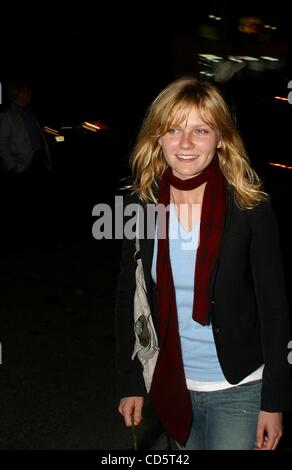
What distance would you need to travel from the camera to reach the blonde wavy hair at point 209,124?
2199mm

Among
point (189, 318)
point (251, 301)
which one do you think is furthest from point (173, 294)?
point (251, 301)

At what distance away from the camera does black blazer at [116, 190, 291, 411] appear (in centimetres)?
212

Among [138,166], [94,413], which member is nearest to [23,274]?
[94,413]

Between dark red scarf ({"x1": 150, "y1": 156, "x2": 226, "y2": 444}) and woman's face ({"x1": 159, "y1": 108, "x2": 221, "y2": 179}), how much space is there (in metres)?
0.04

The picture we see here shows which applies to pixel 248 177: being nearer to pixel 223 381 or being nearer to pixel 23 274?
pixel 223 381

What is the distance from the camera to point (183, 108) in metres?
2.21

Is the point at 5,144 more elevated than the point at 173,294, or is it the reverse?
the point at 5,144

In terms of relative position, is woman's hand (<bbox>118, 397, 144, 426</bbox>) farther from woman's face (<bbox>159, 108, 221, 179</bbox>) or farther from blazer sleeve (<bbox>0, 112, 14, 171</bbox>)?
blazer sleeve (<bbox>0, 112, 14, 171</bbox>)

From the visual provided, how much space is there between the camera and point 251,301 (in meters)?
2.20

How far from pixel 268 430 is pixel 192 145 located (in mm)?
982

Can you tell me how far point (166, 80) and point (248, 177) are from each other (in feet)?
59.5

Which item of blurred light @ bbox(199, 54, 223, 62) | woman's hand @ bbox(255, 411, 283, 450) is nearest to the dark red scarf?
woman's hand @ bbox(255, 411, 283, 450)

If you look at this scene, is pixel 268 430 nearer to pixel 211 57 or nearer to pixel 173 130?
pixel 173 130

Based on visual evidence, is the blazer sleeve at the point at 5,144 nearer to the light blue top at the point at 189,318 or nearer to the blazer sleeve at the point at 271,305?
the light blue top at the point at 189,318
